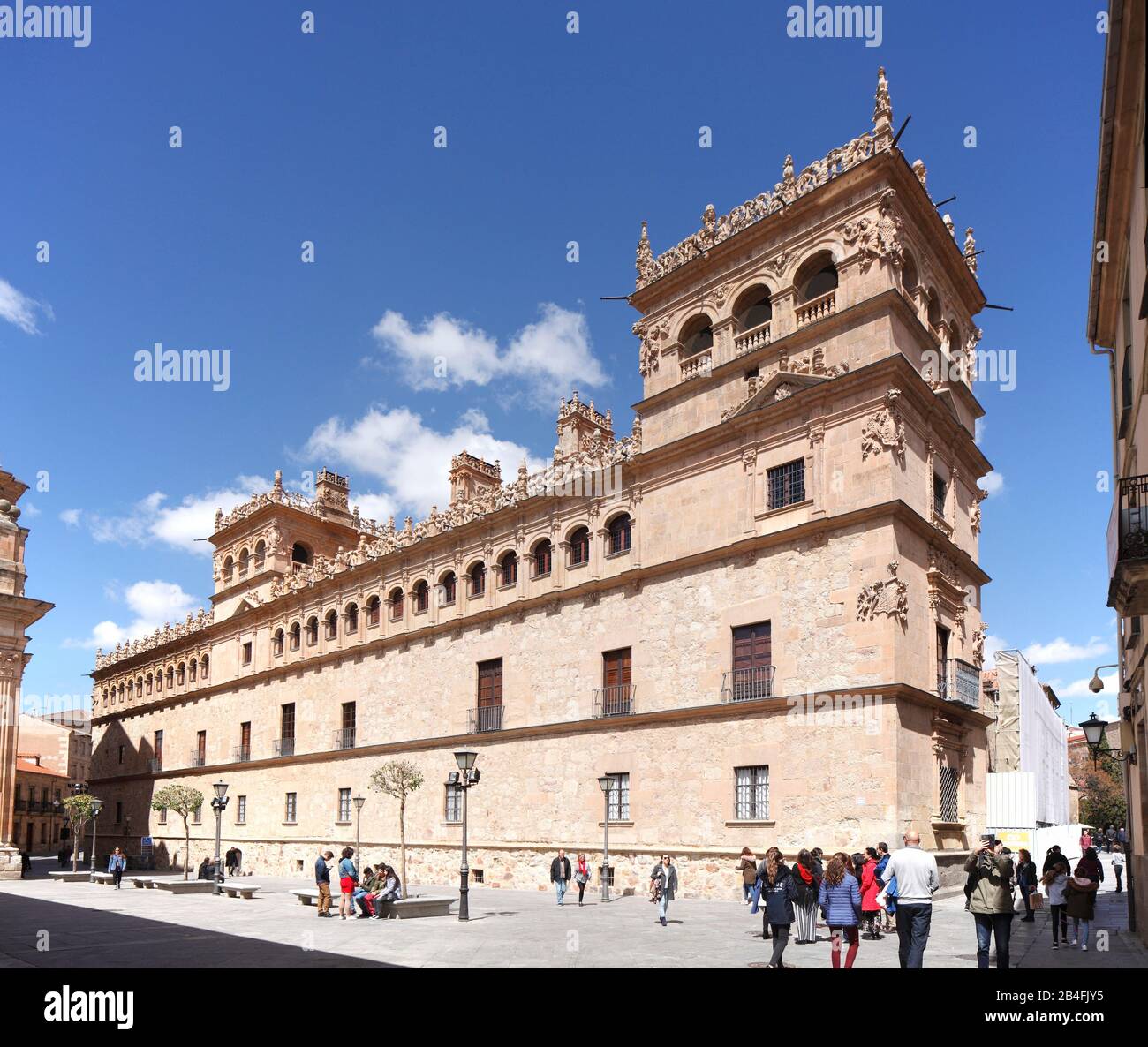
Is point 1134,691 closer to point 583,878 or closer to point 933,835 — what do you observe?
point 933,835

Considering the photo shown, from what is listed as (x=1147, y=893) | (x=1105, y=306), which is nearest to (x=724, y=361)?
(x=1105, y=306)

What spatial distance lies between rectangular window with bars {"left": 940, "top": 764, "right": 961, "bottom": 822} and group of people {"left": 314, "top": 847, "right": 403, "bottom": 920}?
42.0ft

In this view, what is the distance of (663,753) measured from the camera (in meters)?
25.4

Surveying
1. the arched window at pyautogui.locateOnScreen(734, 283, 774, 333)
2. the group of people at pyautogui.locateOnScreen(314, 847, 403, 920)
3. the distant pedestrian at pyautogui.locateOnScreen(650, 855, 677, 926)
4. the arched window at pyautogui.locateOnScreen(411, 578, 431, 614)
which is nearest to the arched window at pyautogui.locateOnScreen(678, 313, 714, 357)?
the arched window at pyautogui.locateOnScreen(734, 283, 774, 333)

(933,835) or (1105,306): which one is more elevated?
(1105,306)

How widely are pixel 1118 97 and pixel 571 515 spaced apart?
64.4 feet

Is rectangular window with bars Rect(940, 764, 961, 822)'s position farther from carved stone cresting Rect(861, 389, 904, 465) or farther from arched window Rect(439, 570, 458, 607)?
arched window Rect(439, 570, 458, 607)

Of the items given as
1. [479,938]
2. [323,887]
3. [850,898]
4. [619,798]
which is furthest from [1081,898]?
[323,887]

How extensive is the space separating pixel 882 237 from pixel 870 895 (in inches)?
601

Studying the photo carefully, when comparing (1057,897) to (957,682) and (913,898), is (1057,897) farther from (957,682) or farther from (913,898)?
(957,682)

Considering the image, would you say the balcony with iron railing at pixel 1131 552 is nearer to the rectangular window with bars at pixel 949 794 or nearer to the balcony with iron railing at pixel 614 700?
the rectangular window with bars at pixel 949 794

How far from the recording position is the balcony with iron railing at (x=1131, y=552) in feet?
33.4

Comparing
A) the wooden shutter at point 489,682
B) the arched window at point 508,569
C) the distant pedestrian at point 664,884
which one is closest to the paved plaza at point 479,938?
the distant pedestrian at point 664,884
